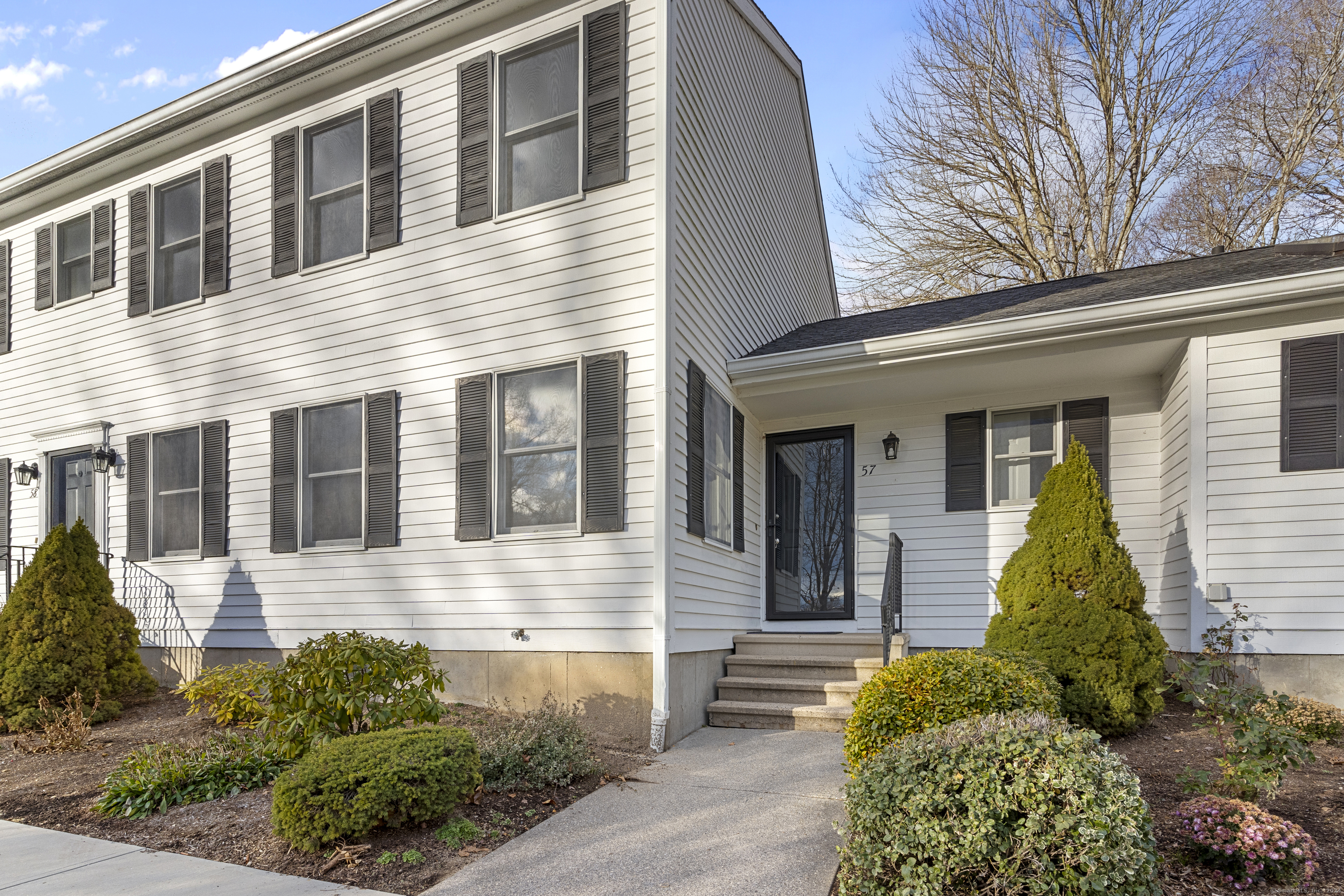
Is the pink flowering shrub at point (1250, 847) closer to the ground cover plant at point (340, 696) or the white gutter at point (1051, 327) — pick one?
the ground cover plant at point (340, 696)

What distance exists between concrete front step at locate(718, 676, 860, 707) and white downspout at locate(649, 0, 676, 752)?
3.51ft

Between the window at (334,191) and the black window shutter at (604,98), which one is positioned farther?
the window at (334,191)

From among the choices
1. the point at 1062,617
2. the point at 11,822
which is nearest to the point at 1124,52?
the point at 1062,617

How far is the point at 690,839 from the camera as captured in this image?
4133mm

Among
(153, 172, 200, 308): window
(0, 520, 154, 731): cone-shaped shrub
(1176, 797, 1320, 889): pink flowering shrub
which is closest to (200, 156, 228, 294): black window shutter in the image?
(153, 172, 200, 308): window

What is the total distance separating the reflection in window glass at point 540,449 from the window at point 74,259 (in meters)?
6.43

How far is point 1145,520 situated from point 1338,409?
1703 millimetres

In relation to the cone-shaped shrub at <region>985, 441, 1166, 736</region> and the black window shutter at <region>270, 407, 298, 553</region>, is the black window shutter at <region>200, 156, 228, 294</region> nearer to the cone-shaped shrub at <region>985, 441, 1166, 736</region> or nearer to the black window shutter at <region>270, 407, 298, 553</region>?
the black window shutter at <region>270, 407, 298, 553</region>

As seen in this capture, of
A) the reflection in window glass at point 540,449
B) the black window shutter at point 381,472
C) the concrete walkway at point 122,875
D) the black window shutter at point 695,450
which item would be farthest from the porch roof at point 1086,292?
the concrete walkway at point 122,875

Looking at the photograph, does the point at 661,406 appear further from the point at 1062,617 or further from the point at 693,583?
the point at 1062,617

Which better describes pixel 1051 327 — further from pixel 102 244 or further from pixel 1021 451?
pixel 102 244

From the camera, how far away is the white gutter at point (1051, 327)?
6.23m

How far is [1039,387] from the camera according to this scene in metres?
7.79

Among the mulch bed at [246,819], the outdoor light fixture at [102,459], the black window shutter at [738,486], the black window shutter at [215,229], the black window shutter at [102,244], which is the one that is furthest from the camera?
the black window shutter at [102,244]
